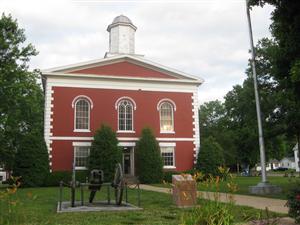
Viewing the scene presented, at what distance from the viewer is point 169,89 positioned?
111ft

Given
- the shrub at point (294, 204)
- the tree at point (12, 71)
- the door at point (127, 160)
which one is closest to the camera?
the shrub at point (294, 204)

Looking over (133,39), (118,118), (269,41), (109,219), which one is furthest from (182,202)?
(133,39)

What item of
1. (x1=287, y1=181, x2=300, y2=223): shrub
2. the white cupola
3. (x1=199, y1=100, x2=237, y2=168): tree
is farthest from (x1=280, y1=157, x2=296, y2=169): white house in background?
(x1=287, y1=181, x2=300, y2=223): shrub

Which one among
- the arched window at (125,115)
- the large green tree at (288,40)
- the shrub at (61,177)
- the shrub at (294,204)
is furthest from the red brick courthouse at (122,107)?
the shrub at (294,204)

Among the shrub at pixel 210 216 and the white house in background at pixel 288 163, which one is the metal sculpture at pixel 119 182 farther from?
the white house in background at pixel 288 163

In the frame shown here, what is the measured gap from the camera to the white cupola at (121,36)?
36.0 metres

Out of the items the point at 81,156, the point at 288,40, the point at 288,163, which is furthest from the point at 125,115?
the point at 288,163

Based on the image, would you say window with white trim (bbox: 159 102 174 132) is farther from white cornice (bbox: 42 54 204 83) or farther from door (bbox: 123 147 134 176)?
door (bbox: 123 147 134 176)

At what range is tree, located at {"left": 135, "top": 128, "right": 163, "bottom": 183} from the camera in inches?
1204

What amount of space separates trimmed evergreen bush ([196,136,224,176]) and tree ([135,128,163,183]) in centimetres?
343

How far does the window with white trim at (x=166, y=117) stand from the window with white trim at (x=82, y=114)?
234 inches

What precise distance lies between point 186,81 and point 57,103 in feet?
34.9

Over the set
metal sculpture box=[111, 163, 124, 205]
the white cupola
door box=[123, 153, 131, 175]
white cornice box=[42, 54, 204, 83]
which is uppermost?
the white cupola

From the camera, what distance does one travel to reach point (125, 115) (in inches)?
1288
